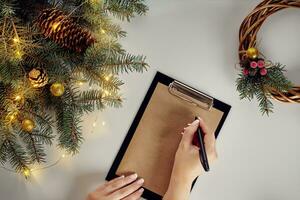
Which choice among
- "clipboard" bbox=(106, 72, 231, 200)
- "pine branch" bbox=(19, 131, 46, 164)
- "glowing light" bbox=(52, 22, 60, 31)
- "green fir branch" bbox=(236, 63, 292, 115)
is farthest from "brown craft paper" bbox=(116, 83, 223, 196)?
"glowing light" bbox=(52, 22, 60, 31)

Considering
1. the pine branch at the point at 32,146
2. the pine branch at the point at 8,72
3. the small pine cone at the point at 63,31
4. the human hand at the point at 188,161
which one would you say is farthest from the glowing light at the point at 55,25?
the human hand at the point at 188,161

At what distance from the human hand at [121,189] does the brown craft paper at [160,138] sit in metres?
0.02

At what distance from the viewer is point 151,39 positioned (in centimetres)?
111

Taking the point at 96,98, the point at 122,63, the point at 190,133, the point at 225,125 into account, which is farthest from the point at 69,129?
the point at 225,125

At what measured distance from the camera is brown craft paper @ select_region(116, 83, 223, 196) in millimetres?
1080

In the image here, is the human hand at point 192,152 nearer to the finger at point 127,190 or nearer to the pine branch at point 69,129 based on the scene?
the finger at point 127,190

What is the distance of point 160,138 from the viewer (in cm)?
108

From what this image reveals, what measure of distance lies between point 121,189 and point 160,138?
0.56 feet

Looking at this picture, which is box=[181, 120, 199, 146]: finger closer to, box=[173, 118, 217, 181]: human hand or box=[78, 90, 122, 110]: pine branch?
box=[173, 118, 217, 181]: human hand

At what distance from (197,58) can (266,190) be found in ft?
1.31

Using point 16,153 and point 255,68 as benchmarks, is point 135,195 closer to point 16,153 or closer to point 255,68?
point 16,153

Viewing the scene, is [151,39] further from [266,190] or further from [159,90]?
[266,190]

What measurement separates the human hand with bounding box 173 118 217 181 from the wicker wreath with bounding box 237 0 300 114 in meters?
0.14

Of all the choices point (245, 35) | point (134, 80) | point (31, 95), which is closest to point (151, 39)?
point (134, 80)
